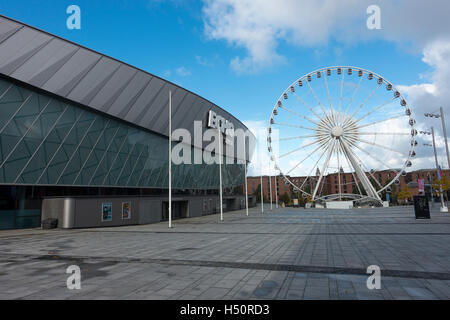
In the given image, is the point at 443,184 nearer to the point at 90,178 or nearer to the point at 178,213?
the point at 178,213

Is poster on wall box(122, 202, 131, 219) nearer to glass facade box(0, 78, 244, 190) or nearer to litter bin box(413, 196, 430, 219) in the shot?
glass facade box(0, 78, 244, 190)

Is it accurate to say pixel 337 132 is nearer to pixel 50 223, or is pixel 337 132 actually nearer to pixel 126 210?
pixel 126 210

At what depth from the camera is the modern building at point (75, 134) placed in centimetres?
2119

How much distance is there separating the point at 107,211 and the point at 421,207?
26460 mm

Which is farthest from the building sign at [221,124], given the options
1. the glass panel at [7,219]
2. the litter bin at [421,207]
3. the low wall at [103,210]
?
the glass panel at [7,219]

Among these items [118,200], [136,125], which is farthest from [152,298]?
[136,125]

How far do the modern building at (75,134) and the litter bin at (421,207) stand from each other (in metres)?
23.2

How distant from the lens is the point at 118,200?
25109mm

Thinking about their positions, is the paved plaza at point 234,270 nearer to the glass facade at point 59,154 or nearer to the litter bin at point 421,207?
the glass facade at point 59,154

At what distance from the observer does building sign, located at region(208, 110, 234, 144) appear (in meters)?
41.4

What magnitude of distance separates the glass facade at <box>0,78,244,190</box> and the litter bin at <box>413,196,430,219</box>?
2498 centimetres

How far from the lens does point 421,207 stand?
2425 cm

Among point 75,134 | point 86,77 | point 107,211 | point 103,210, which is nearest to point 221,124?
point 86,77
